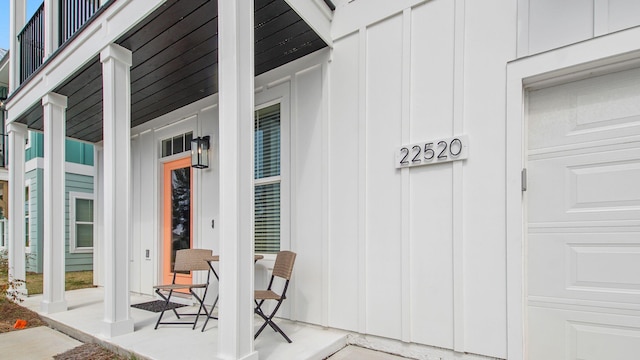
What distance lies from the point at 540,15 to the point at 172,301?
475 centimetres

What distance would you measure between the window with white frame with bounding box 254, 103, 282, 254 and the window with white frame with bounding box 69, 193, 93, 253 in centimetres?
673

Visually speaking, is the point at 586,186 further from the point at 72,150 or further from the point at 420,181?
the point at 72,150

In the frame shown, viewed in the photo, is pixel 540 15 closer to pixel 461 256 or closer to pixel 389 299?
pixel 461 256

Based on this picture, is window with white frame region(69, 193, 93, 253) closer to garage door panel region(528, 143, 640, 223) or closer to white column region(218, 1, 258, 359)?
white column region(218, 1, 258, 359)

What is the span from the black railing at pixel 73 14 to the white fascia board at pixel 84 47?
48 centimetres

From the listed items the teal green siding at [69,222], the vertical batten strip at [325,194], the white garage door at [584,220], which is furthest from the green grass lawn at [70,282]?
the white garage door at [584,220]

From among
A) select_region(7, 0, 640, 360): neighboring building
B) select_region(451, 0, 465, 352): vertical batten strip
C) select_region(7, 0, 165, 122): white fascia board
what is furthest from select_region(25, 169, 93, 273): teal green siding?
select_region(451, 0, 465, 352): vertical batten strip

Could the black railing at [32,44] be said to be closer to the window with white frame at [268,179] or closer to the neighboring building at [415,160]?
the neighboring building at [415,160]

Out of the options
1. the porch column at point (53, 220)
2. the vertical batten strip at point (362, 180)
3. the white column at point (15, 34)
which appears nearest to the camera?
the vertical batten strip at point (362, 180)

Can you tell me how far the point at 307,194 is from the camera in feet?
10.8

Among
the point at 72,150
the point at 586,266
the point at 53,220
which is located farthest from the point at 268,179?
the point at 72,150

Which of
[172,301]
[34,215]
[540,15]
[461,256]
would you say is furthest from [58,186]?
[34,215]

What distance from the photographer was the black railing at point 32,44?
16.9 ft

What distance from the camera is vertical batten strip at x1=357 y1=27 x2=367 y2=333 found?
285cm
